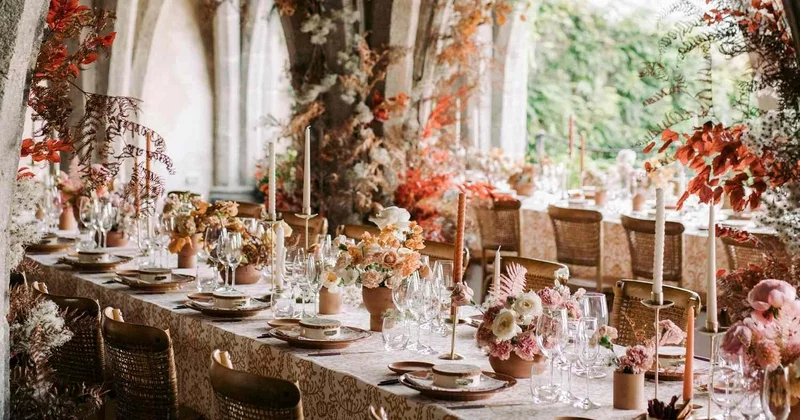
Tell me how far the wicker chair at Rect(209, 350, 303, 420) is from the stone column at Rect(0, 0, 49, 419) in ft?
1.91

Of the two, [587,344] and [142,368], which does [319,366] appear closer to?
[142,368]

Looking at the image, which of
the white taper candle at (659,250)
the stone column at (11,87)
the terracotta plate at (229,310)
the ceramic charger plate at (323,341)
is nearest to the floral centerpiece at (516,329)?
the white taper candle at (659,250)

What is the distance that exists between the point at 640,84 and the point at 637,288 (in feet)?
48.9

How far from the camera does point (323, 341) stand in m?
3.76

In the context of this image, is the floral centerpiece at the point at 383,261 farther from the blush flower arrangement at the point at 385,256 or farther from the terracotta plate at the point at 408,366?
the terracotta plate at the point at 408,366

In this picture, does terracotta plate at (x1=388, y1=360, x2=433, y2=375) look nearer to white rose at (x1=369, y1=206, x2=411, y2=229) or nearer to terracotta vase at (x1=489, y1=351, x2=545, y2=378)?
terracotta vase at (x1=489, y1=351, x2=545, y2=378)

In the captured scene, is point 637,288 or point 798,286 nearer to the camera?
point 798,286

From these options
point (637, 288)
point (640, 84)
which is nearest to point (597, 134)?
point (640, 84)

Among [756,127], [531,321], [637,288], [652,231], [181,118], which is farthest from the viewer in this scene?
[181,118]

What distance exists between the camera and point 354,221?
7938mm

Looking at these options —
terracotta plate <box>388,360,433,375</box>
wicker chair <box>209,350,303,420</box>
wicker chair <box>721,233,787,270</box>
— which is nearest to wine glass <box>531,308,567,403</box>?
terracotta plate <box>388,360,433,375</box>

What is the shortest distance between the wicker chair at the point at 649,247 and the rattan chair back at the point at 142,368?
3.95 meters

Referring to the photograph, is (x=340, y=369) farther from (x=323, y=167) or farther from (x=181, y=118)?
(x=181, y=118)

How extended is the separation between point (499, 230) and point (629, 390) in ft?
17.9
